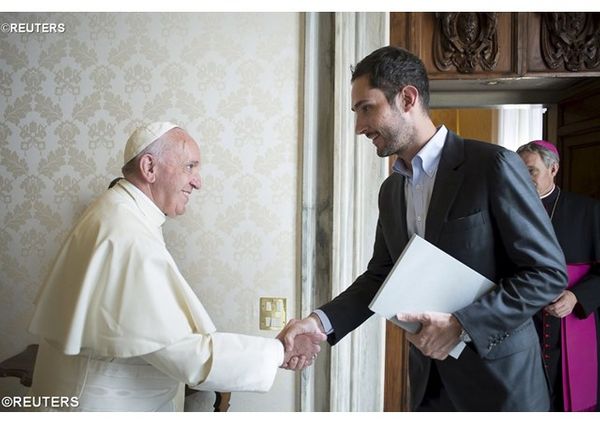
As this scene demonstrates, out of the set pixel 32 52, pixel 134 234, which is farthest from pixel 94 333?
pixel 32 52

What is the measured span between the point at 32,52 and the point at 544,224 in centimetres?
182

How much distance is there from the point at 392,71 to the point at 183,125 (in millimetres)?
904

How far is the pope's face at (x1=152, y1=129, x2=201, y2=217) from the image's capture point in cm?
142

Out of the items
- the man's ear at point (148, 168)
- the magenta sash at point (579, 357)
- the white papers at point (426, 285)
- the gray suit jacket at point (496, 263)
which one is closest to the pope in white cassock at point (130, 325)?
the man's ear at point (148, 168)

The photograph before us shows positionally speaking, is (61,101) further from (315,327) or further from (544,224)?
(544,224)

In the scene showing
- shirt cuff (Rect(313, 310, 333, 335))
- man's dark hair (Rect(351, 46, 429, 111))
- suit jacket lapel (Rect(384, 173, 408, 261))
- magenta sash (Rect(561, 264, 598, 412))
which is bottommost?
magenta sash (Rect(561, 264, 598, 412))

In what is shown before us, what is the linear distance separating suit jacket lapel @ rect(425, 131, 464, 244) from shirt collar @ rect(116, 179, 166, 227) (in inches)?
27.5

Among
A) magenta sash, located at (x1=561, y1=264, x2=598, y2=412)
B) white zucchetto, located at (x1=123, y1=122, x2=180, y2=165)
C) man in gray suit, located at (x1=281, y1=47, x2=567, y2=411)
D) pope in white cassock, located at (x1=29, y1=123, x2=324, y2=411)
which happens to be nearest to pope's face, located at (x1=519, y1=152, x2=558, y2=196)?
magenta sash, located at (x1=561, y1=264, x2=598, y2=412)

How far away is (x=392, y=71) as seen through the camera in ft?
4.35

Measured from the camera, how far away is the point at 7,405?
1685 millimetres

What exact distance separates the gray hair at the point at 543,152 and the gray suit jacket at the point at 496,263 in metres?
0.88

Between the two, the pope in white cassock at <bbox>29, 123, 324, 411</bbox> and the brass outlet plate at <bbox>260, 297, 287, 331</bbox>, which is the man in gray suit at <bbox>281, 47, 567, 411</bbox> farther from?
the brass outlet plate at <bbox>260, 297, 287, 331</bbox>

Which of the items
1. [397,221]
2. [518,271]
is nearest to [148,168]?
[397,221]

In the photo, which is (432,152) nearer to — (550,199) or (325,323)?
(325,323)
